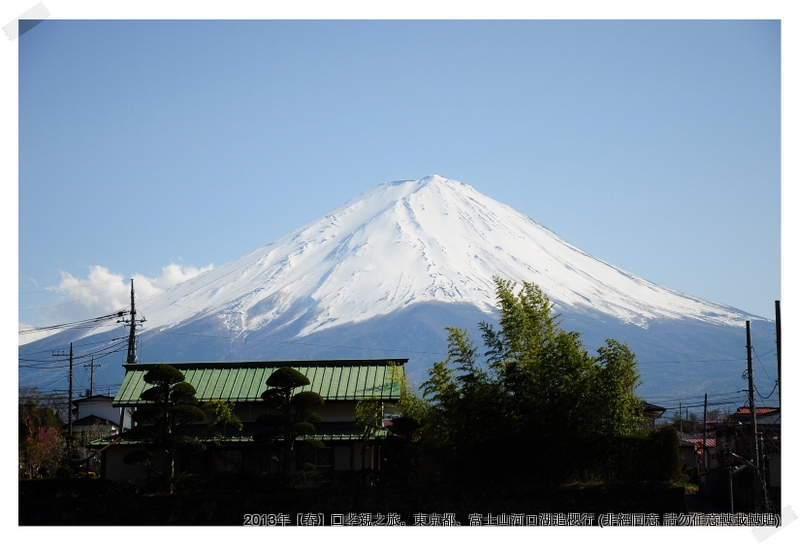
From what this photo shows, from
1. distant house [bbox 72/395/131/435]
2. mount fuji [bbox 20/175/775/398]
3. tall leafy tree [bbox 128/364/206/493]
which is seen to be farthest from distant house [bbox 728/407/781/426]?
mount fuji [bbox 20/175/775/398]

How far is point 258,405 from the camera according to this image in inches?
835

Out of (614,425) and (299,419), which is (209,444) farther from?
(614,425)

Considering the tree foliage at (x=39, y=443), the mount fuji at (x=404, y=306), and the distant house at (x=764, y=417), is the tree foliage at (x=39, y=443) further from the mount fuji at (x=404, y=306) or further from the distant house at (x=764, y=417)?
the mount fuji at (x=404, y=306)

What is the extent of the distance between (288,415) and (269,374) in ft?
9.93

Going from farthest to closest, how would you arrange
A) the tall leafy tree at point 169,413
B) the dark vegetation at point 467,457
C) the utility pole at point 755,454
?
the tall leafy tree at point 169,413, the utility pole at point 755,454, the dark vegetation at point 467,457

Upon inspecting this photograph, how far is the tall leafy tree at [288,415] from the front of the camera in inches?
732

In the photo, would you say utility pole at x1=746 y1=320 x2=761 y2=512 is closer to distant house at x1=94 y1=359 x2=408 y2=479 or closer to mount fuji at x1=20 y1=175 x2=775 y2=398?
distant house at x1=94 y1=359 x2=408 y2=479

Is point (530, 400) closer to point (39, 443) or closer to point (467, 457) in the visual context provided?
point (467, 457)

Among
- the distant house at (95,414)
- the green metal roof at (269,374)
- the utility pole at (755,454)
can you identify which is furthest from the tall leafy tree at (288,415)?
the distant house at (95,414)

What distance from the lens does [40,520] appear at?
18062 millimetres

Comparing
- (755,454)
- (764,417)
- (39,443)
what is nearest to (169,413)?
(39,443)

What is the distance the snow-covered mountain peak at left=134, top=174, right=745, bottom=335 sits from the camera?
13688cm

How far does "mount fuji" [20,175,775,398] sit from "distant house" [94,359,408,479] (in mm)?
98352

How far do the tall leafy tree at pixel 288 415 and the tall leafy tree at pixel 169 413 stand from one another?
4.70 feet
